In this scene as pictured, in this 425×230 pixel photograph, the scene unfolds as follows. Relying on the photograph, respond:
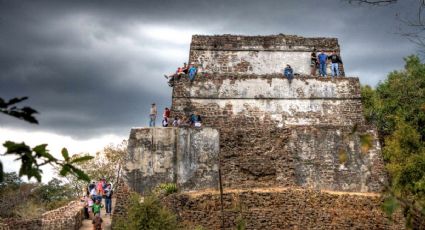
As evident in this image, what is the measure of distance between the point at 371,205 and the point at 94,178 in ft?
54.2

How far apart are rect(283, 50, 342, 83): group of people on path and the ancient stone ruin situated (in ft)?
0.84

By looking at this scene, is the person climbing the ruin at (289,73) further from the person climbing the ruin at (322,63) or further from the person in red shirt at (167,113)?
the person in red shirt at (167,113)

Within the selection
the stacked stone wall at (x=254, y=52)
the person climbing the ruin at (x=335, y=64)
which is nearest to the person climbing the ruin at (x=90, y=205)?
the stacked stone wall at (x=254, y=52)

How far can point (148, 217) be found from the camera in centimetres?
847

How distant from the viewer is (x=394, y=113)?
17.5 metres

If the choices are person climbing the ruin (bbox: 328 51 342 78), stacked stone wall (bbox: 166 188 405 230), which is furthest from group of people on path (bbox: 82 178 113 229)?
person climbing the ruin (bbox: 328 51 342 78)

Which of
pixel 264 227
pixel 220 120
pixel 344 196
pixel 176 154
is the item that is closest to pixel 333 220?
pixel 344 196

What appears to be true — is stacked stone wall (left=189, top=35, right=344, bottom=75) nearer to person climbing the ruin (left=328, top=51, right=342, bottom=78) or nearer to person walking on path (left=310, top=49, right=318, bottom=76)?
person walking on path (left=310, top=49, right=318, bottom=76)

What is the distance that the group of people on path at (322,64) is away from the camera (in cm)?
1375

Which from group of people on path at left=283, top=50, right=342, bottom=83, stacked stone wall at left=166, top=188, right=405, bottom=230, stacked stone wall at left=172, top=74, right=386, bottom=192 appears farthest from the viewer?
group of people on path at left=283, top=50, right=342, bottom=83

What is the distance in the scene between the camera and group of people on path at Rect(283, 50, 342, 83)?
13750 mm

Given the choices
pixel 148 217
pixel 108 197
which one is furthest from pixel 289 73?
pixel 148 217

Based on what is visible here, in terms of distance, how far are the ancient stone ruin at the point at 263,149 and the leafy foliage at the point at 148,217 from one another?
3.38 ft

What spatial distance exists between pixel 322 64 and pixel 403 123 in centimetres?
324
